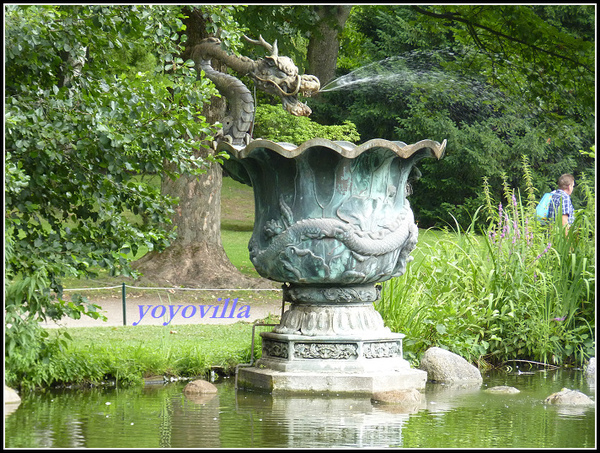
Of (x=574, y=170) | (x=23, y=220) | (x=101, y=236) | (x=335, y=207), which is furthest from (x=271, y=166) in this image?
(x=574, y=170)

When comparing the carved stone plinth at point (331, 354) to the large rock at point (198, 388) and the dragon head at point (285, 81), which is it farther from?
the dragon head at point (285, 81)

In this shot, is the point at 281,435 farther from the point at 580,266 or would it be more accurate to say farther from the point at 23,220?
the point at 580,266

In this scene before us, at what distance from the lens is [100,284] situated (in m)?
14.1

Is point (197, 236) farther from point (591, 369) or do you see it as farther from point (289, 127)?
point (289, 127)

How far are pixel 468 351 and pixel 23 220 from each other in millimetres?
4172

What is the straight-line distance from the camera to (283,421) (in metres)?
5.59

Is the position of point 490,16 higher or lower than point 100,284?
higher

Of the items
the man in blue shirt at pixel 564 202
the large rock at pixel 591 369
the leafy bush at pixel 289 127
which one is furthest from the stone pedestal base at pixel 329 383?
the leafy bush at pixel 289 127

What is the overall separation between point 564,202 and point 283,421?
578 cm

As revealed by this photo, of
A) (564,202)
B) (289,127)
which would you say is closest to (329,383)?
(564,202)

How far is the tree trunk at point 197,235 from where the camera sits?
13.9 m

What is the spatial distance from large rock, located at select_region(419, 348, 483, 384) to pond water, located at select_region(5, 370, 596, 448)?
49 centimetres

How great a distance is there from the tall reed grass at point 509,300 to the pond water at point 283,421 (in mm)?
1404

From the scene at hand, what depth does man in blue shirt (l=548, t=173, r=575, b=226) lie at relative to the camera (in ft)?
32.3
